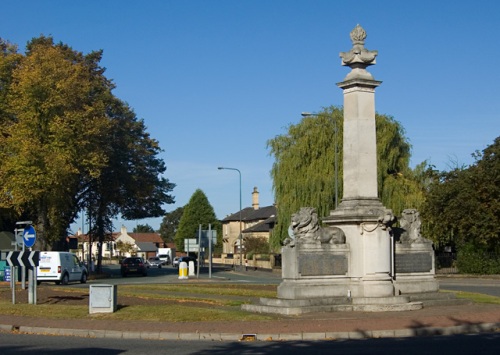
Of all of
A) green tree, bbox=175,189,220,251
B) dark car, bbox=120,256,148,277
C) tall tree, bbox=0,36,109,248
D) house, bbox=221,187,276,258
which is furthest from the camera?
green tree, bbox=175,189,220,251

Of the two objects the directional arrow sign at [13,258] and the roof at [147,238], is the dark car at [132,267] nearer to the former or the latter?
the directional arrow sign at [13,258]

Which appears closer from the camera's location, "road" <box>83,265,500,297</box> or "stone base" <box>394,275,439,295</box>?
"stone base" <box>394,275,439,295</box>

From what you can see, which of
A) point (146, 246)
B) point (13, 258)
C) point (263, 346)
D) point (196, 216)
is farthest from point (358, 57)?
point (146, 246)

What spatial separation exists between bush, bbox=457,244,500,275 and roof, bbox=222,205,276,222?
63264mm

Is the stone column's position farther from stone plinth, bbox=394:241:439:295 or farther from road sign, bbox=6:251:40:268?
road sign, bbox=6:251:40:268

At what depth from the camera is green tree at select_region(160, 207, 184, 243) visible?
19325 centimetres

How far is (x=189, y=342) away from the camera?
15766mm

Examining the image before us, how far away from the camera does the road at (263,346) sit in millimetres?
13891

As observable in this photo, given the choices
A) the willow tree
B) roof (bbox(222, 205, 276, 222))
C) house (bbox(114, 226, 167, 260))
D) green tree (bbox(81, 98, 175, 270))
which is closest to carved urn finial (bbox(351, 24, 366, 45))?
the willow tree

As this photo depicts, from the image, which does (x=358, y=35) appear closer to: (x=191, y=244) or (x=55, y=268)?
(x=55, y=268)

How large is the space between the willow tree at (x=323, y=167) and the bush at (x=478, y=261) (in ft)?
15.3

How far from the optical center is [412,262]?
2308 centimetres

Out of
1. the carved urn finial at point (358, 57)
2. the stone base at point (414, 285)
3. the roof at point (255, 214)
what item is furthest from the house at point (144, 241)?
the carved urn finial at point (358, 57)

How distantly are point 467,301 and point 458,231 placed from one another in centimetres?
2955
